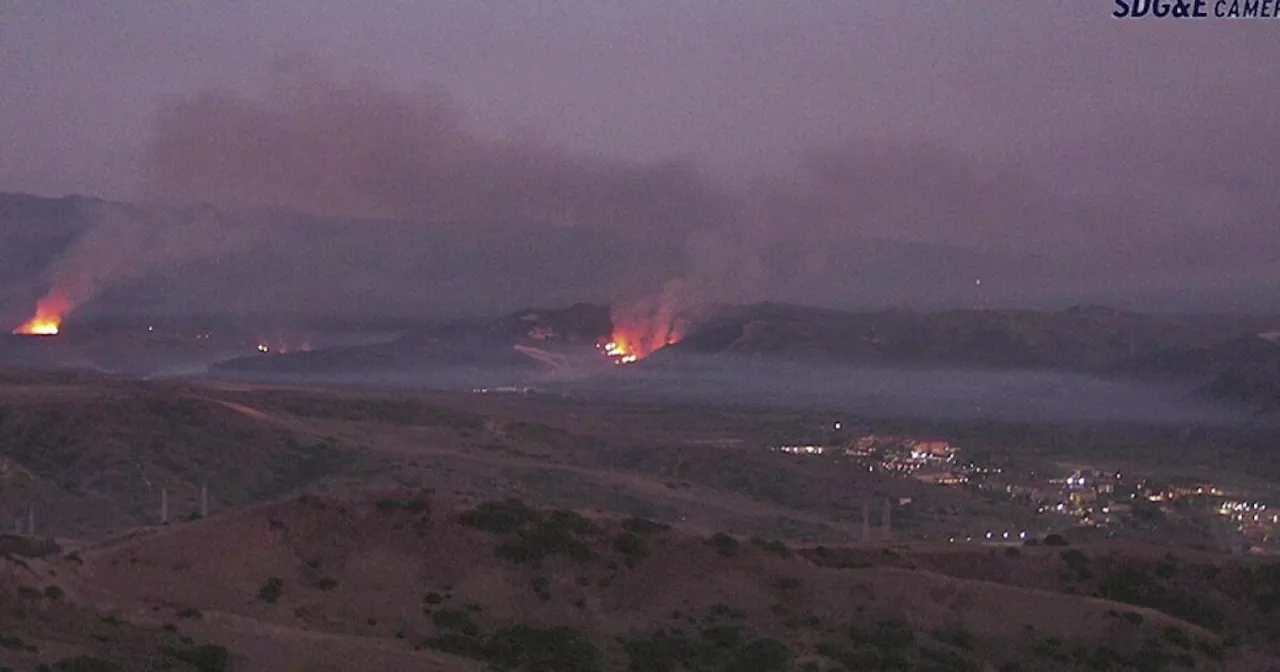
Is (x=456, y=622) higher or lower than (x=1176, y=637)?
lower

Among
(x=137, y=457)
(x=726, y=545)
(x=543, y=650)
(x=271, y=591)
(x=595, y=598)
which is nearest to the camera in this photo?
(x=543, y=650)

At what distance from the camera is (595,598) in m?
29.4

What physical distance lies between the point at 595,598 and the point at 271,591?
642 cm

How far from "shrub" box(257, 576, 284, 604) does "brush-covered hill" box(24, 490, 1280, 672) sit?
6 cm

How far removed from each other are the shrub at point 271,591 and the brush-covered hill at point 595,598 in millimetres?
57

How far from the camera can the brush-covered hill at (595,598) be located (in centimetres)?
2584

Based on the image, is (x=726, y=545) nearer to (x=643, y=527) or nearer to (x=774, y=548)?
(x=774, y=548)

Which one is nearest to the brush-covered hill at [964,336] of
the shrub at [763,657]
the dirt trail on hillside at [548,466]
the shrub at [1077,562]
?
the dirt trail on hillside at [548,466]

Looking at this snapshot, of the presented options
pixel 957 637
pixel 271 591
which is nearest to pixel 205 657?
pixel 271 591

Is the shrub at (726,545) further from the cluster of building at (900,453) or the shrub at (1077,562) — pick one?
the cluster of building at (900,453)

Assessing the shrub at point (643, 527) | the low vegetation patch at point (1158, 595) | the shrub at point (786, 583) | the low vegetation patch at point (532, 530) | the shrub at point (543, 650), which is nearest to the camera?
the shrub at point (543, 650)

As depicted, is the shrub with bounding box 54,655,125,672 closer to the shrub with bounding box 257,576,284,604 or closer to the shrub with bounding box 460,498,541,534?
the shrub with bounding box 257,576,284,604

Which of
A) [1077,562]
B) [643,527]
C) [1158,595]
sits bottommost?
[1158,595]

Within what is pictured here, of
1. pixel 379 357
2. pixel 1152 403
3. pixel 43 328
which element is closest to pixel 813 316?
pixel 379 357
